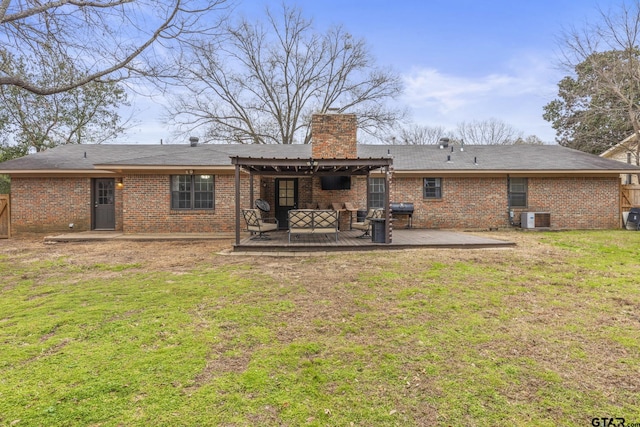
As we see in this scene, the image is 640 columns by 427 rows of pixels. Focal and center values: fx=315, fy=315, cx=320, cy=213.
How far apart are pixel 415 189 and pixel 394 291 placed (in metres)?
8.83

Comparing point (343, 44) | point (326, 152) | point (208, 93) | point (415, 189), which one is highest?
point (343, 44)

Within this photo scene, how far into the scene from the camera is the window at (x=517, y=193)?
510 inches

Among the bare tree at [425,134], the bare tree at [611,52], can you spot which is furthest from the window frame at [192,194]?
the bare tree at [425,134]

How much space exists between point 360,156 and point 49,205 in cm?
1267

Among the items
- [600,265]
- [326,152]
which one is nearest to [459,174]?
[326,152]

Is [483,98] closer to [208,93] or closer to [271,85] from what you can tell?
[271,85]

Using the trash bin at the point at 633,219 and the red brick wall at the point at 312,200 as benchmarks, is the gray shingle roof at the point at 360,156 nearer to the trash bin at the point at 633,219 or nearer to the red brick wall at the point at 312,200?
the red brick wall at the point at 312,200

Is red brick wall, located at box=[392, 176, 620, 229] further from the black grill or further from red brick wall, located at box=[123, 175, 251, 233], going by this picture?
red brick wall, located at box=[123, 175, 251, 233]

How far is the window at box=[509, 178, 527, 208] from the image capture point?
1295 centimetres

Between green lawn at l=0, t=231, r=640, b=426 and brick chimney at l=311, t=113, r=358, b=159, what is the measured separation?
615cm

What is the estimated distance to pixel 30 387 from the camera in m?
2.42

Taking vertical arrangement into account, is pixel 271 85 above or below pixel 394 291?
above

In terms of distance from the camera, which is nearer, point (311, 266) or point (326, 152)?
point (311, 266)

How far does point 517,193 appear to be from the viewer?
12961 mm
